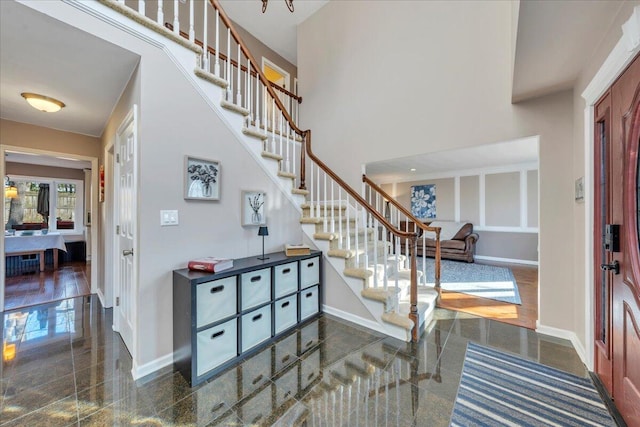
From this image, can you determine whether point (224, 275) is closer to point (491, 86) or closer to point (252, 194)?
point (252, 194)

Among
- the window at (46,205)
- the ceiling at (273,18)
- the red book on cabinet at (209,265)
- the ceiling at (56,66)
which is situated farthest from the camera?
the window at (46,205)

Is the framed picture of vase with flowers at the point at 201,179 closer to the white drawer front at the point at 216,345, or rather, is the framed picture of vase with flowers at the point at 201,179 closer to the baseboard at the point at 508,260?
the white drawer front at the point at 216,345

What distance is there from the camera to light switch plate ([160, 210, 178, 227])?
1980mm

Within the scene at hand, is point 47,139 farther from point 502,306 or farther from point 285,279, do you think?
point 502,306

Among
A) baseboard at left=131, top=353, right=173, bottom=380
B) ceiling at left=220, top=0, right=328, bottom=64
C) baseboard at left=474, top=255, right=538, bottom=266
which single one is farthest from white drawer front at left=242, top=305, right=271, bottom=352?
baseboard at left=474, top=255, right=538, bottom=266

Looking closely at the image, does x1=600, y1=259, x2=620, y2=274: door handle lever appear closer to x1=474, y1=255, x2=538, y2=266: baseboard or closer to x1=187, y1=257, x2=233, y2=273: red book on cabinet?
x1=187, y1=257, x2=233, y2=273: red book on cabinet

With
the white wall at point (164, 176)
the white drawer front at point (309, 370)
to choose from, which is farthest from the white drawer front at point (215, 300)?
the white drawer front at point (309, 370)

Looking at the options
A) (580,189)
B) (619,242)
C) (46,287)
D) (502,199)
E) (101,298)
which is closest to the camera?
(619,242)

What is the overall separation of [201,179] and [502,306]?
12.7ft

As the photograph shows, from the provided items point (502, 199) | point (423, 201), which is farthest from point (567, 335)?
point (423, 201)

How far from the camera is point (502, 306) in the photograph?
324 centimetres

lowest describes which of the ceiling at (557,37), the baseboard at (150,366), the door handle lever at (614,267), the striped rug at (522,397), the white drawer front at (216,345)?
the striped rug at (522,397)

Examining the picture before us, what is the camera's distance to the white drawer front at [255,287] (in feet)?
6.95

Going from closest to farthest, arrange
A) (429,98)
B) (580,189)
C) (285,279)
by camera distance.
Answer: (580,189), (285,279), (429,98)
